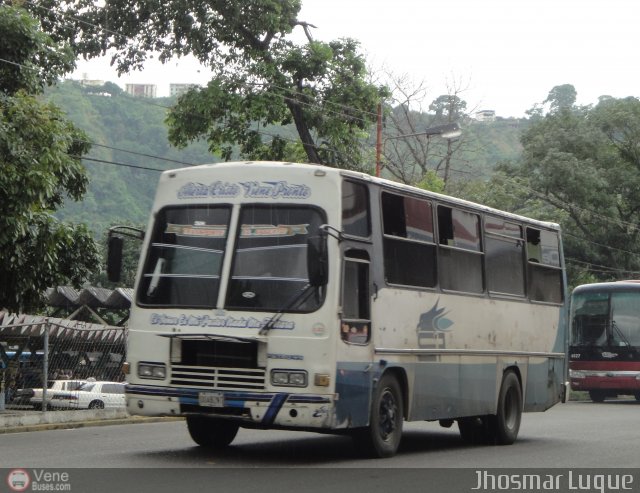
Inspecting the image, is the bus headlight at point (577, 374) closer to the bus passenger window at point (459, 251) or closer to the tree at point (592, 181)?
the tree at point (592, 181)

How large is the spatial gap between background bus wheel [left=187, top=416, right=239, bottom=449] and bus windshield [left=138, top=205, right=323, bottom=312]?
1934 millimetres

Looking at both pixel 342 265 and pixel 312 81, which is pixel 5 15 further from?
pixel 312 81

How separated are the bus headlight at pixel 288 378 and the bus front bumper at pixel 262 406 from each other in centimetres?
11

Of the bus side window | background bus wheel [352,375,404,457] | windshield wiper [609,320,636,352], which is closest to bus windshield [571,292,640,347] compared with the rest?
windshield wiper [609,320,636,352]

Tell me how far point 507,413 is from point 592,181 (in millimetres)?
34663

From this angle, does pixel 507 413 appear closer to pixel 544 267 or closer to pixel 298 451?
pixel 544 267

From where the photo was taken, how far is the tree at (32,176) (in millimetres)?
20312

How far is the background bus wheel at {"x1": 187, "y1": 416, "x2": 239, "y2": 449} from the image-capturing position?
1459 centimetres

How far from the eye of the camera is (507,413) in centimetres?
1745

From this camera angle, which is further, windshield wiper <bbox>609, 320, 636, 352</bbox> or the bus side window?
windshield wiper <bbox>609, 320, 636, 352</bbox>

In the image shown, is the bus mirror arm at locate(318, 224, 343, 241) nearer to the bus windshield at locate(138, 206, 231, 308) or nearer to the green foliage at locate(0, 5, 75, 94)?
the bus windshield at locate(138, 206, 231, 308)

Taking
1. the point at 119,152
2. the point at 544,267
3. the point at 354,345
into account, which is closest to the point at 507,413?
the point at 544,267

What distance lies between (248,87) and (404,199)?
21588 millimetres

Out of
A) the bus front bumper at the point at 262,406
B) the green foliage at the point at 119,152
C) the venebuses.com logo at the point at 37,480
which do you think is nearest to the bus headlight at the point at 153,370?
the bus front bumper at the point at 262,406
